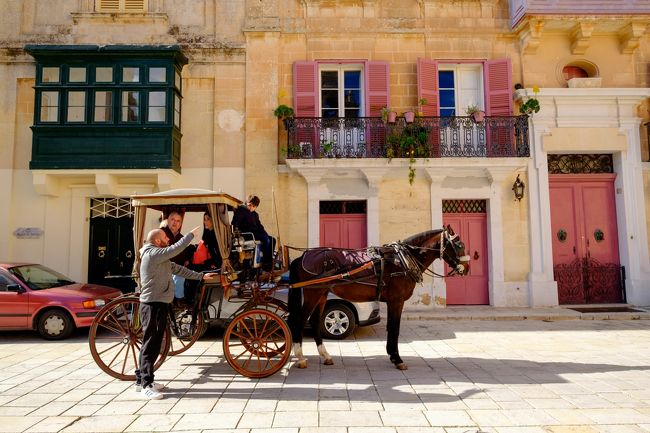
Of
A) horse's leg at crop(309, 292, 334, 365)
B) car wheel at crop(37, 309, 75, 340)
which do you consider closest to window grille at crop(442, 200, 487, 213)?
horse's leg at crop(309, 292, 334, 365)

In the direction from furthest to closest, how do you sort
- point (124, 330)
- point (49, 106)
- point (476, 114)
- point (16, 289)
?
point (476, 114) < point (49, 106) < point (16, 289) < point (124, 330)

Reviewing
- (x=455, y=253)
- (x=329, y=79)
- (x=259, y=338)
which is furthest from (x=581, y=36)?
(x=259, y=338)

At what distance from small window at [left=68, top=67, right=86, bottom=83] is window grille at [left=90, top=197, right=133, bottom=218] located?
3119 millimetres

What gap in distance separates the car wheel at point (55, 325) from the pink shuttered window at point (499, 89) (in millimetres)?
11148

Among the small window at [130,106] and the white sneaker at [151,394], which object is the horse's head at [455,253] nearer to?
the white sneaker at [151,394]

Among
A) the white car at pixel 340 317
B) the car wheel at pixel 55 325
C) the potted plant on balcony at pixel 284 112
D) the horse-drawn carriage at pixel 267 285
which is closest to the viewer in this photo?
the horse-drawn carriage at pixel 267 285

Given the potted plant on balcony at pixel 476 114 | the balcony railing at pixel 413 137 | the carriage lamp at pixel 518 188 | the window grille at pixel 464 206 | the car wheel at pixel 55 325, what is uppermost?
the potted plant on balcony at pixel 476 114

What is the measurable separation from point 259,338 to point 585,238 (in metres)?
10.3

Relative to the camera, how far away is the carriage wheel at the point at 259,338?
17.3 feet

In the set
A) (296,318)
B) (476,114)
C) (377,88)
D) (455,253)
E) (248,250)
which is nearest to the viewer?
(248,250)

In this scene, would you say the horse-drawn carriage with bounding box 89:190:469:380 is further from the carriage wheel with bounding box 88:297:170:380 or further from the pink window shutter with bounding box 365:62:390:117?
the pink window shutter with bounding box 365:62:390:117

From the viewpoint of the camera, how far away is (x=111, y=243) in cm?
1155

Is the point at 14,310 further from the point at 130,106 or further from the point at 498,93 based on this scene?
the point at 498,93

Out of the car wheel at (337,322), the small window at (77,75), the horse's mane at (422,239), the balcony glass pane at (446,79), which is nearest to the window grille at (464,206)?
the balcony glass pane at (446,79)
